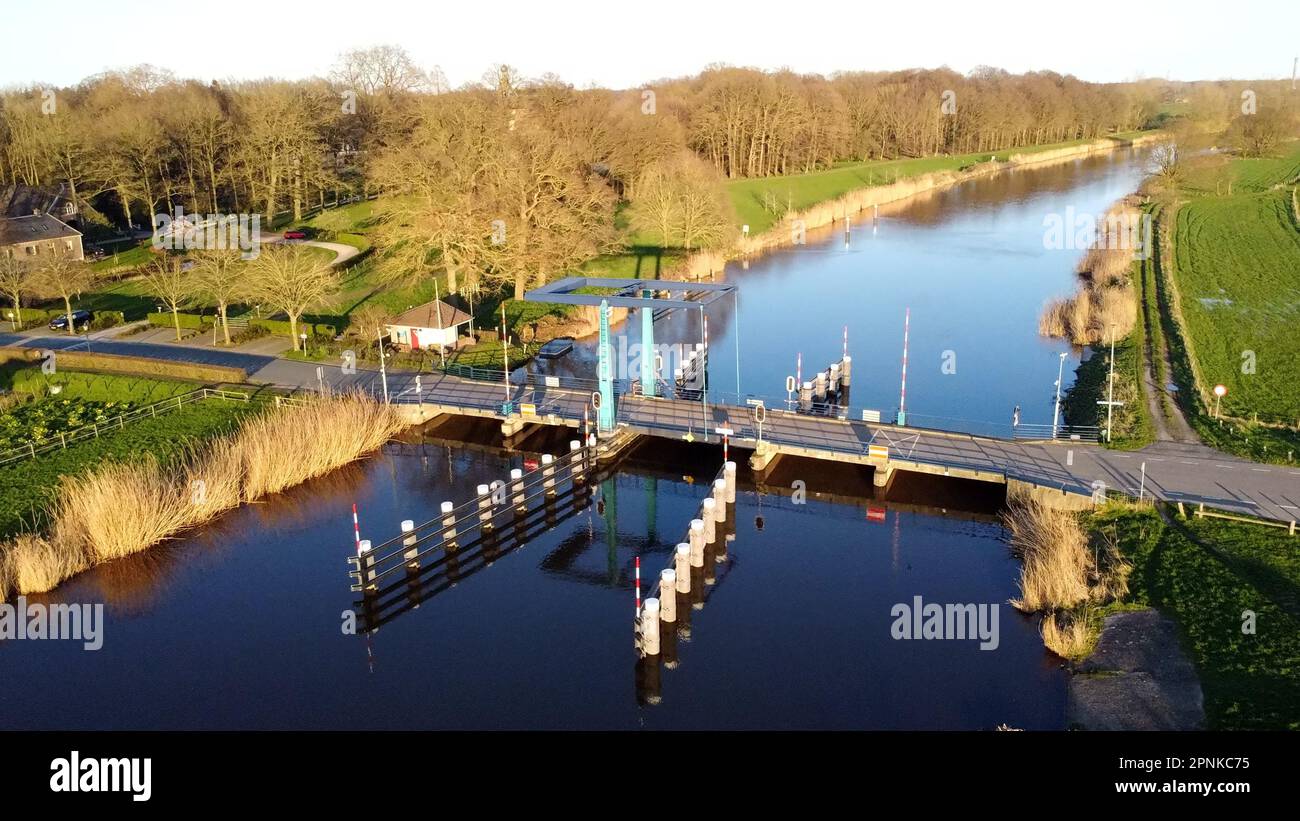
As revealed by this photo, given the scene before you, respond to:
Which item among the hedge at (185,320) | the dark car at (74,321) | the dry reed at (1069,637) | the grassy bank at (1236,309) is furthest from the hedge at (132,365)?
the grassy bank at (1236,309)

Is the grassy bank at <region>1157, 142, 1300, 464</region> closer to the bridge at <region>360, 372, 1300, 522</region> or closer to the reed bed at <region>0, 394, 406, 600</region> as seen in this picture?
the bridge at <region>360, 372, 1300, 522</region>

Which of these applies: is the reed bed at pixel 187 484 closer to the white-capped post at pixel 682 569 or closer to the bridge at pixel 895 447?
the bridge at pixel 895 447

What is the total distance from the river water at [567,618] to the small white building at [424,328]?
735cm

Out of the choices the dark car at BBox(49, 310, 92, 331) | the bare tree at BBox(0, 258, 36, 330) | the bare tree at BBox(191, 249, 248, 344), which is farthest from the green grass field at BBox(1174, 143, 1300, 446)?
the bare tree at BBox(0, 258, 36, 330)

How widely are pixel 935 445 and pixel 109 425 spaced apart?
26.6 meters

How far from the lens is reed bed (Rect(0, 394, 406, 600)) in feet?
80.4

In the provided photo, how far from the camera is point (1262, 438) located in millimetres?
28531

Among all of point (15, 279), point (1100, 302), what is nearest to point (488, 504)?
point (1100, 302)

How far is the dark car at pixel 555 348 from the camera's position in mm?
43438

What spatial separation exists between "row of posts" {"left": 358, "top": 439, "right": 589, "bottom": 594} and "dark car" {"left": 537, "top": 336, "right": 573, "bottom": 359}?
1182cm

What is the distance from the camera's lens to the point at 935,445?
29734 millimetres

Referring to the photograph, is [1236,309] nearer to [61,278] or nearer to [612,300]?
[612,300]
